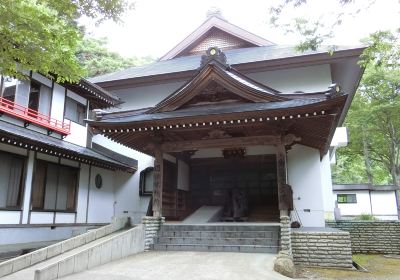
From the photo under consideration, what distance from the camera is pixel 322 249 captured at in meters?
9.67

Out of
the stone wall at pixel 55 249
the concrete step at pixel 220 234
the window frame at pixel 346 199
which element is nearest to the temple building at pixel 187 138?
the concrete step at pixel 220 234

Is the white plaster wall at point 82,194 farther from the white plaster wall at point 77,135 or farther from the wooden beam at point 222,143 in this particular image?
the wooden beam at point 222,143

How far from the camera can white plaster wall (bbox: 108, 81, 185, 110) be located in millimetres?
16516

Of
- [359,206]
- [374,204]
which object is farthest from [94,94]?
[374,204]

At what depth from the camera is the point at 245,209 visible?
14.3 m

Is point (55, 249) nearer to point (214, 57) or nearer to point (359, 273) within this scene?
→ point (214, 57)

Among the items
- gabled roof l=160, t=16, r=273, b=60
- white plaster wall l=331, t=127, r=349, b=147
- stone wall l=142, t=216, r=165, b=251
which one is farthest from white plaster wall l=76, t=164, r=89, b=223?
white plaster wall l=331, t=127, r=349, b=147

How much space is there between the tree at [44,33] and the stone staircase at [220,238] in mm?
6258

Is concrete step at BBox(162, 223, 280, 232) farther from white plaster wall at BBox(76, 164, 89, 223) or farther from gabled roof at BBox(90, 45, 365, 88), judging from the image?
gabled roof at BBox(90, 45, 365, 88)

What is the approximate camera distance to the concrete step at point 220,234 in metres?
10.2

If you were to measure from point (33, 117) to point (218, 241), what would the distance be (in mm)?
7824

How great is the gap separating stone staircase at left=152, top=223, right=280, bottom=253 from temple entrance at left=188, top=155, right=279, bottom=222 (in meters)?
3.35

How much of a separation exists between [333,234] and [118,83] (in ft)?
38.1

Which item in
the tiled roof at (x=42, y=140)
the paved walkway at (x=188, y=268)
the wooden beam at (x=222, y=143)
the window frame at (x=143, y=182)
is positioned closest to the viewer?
the paved walkway at (x=188, y=268)
